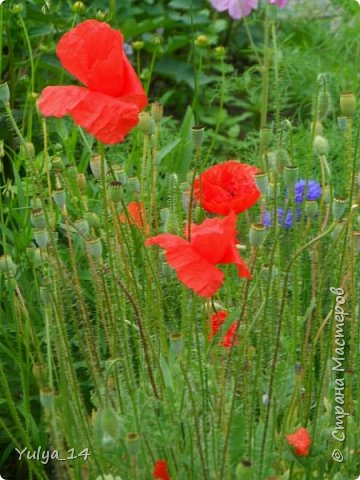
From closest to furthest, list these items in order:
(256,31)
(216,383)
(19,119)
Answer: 1. (216,383)
2. (19,119)
3. (256,31)

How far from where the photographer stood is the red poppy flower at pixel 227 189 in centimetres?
138

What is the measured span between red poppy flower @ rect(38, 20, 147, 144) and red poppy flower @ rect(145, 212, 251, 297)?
0.49 ft

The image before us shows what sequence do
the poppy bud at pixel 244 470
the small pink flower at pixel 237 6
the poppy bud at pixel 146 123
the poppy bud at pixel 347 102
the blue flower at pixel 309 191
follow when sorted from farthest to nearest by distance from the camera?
the small pink flower at pixel 237 6 < the blue flower at pixel 309 191 < the poppy bud at pixel 146 123 < the poppy bud at pixel 347 102 < the poppy bud at pixel 244 470

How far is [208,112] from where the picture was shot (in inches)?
125

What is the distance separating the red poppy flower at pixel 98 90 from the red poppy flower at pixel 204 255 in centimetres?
15

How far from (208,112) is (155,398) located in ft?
6.65

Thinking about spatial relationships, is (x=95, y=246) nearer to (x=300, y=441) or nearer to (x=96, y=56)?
(x=96, y=56)

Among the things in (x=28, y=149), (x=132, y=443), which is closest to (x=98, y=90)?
(x=28, y=149)

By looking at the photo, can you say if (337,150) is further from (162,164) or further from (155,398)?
(155,398)

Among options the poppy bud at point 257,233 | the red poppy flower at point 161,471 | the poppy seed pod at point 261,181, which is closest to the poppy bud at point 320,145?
the poppy seed pod at point 261,181

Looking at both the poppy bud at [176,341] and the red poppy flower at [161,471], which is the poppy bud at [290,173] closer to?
the poppy bud at [176,341]

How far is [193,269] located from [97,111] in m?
0.22

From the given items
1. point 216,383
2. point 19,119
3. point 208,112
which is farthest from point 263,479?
point 208,112

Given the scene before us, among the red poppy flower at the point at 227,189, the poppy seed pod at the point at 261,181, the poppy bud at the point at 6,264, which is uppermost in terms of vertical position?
the poppy seed pod at the point at 261,181
